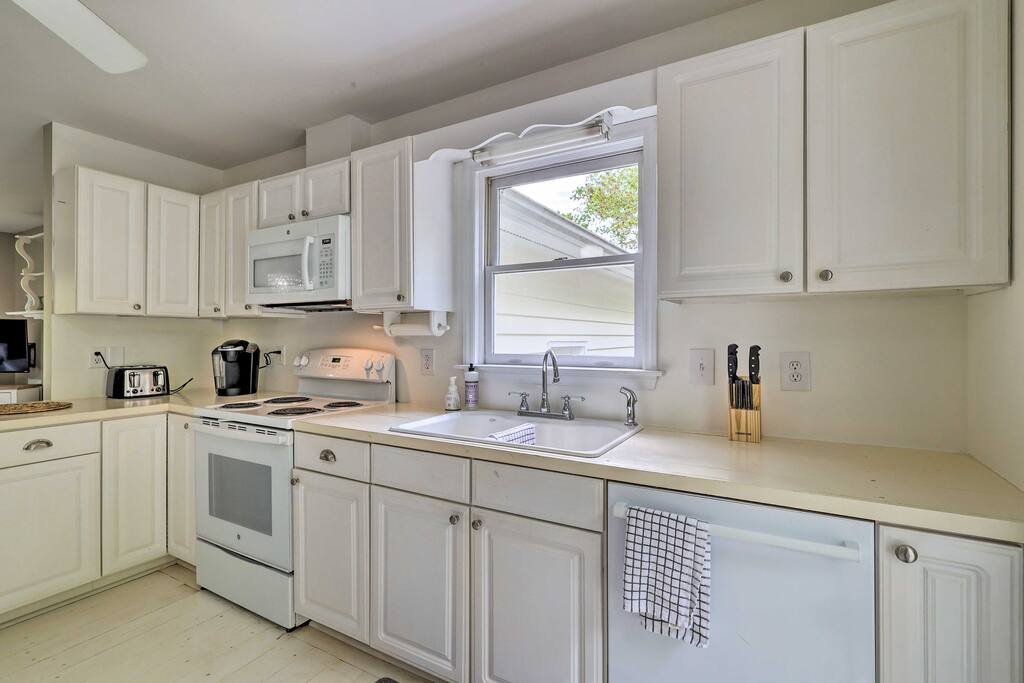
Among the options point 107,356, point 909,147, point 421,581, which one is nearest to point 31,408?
point 107,356

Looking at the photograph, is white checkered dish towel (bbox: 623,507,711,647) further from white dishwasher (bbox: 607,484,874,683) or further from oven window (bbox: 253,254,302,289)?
oven window (bbox: 253,254,302,289)

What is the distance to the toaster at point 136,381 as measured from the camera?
2777 millimetres

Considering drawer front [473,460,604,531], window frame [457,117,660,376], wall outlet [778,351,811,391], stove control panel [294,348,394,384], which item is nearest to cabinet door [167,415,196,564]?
stove control panel [294,348,394,384]

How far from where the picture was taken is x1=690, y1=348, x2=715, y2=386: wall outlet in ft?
5.82

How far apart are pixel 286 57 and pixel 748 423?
2.42 m

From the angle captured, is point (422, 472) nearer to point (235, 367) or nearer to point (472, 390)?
point (472, 390)

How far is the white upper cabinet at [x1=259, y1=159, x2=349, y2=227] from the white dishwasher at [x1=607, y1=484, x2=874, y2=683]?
2.00 m

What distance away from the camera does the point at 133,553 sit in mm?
2459

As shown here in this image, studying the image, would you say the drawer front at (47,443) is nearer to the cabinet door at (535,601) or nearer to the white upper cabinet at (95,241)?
the white upper cabinet at (95,241)

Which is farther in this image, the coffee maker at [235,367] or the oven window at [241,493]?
the coffee maker at [235,367]

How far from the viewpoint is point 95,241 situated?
2.64 metres

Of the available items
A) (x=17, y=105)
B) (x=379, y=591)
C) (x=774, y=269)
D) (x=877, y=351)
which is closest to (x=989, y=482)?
(x=877, y=351)

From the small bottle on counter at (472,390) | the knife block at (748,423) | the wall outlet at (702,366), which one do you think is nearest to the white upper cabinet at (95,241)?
the small bottle on counter at (472,390)

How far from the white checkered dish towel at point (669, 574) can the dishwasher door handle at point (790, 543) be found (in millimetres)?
44
